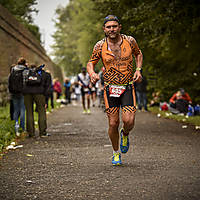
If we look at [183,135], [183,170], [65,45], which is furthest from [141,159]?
[65,45]

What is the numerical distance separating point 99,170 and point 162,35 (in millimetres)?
9579

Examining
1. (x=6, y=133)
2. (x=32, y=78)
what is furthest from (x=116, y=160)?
(x=32, y=78)

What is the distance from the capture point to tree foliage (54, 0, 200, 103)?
39.9 feet

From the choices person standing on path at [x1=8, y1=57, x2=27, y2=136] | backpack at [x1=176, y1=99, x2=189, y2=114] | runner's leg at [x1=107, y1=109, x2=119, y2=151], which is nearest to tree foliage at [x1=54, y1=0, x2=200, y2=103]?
backpack at [x1=176, y1=99, x2=189, y2=114]

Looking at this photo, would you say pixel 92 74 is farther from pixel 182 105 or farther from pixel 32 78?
pixel 182 105

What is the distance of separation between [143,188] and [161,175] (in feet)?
2.44

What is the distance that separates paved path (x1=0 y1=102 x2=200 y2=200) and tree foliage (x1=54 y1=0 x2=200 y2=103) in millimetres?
2632

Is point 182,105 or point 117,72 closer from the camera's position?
point 117,72

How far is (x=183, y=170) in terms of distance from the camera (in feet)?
19.4

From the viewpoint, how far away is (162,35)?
14797 millimetres

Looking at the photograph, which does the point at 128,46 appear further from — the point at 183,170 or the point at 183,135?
the point at 183,135

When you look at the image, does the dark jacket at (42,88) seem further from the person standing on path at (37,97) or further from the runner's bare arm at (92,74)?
the runner's bare arm at (92,74)

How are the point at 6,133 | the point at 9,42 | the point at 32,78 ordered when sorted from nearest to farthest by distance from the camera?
1. the point at 6,133
2. the point at 32,78
3. the point at 9,42

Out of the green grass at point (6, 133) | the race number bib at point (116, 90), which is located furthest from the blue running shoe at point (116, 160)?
the green grass at point (6, 133)
